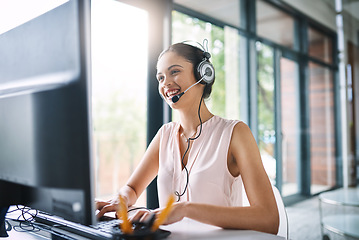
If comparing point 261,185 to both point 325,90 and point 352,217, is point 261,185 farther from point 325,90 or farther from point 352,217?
point 325,90

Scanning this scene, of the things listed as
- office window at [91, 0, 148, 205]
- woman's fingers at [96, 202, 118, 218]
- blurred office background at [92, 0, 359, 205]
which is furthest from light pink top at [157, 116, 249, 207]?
blurred office background at [92, 0, 359, 205]

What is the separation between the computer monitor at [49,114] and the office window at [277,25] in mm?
3394

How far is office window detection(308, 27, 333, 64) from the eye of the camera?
342cm

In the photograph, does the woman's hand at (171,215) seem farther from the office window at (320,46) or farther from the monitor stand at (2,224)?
the office window at (320,46)

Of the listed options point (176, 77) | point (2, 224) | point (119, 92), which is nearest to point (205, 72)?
Answer: point (176, 77)

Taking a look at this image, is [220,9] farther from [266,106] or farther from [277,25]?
[266,106]

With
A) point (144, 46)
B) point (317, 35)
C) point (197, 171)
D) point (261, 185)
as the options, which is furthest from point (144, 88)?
point (317, 35)

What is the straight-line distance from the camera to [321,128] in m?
3.63

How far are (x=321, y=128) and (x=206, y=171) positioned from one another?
9.42 ft

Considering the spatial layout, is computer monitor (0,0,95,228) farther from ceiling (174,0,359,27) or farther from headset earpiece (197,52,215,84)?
ceiling (174,0,359,27)

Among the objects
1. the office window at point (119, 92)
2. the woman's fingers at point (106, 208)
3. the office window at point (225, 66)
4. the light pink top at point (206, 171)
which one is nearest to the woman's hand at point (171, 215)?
the woman's fingers at point (106, 208)

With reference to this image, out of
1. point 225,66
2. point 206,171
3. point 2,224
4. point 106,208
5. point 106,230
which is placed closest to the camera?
point 106,230

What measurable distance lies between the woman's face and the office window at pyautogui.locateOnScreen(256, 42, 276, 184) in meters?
2.54

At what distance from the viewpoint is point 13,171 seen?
0.79m
